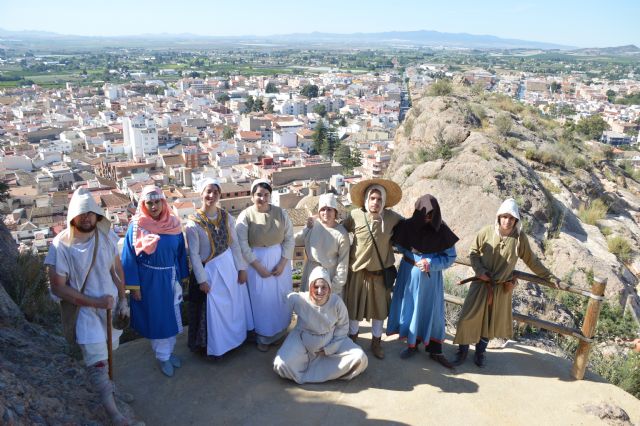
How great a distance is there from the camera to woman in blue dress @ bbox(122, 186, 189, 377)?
271cm

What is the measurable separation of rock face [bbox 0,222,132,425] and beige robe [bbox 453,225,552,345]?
200 centimetres

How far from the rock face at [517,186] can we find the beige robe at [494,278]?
2813mm

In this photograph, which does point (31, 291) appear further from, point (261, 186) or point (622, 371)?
point (622, 371)

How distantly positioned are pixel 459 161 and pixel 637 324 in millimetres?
3437

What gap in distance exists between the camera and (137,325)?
2920 millimetres

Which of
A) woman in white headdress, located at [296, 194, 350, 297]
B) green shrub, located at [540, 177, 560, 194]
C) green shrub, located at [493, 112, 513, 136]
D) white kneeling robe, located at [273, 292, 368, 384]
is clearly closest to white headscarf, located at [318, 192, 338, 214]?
woman in white headdress, located at [296, 194, 350, 297]

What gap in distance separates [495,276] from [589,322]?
612 mm

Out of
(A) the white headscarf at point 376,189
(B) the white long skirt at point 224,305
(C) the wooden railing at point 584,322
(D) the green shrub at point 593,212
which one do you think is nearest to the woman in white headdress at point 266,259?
(B) the white long skirt at point 224,305

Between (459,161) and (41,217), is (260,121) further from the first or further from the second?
(459,161)

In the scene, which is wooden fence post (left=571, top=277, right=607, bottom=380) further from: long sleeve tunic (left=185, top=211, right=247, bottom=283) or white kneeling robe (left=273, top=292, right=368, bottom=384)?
long sleeve tunic (left=185, top=211, right=247, bottom=283)

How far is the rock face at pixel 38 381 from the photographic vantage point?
1.87m

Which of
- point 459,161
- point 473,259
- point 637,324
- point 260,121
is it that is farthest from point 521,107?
point 260,121

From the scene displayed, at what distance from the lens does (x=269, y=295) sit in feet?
10.5

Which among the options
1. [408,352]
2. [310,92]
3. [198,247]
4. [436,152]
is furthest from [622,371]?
[310,92]
